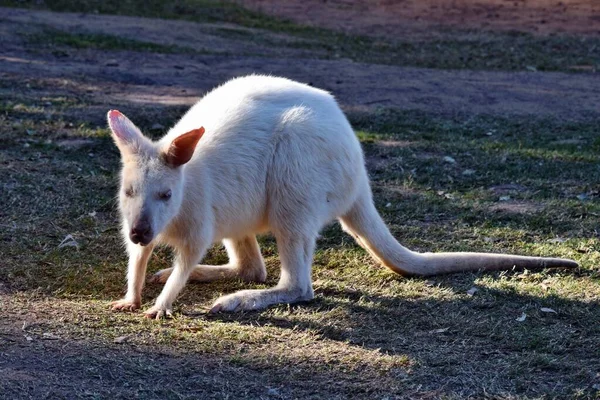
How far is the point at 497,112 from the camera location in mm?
7453

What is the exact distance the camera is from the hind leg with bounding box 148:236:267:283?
4.31 metres

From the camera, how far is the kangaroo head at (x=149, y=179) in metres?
3.53

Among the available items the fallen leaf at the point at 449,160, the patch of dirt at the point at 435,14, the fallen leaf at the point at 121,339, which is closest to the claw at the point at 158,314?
the fallen leaf at the point at 121,339

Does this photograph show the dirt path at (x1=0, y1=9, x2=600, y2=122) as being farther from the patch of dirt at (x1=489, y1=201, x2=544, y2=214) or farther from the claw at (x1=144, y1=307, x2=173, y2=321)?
the claw at (x1=144, y1=307, x2=173, y2=321)

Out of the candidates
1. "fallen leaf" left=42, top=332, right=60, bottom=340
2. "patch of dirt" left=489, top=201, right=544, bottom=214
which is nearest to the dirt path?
"patch of dirt" left=489, top=201, right=544, bottom=214

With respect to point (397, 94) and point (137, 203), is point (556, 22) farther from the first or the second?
point (137, 203)

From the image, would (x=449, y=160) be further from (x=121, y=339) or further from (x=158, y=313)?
(x=121, y=339)

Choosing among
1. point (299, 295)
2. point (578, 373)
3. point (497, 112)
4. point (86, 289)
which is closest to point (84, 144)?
point (86, 289)

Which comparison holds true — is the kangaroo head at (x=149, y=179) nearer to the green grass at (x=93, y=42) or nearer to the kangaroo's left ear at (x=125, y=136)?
the kangaroo's left ear at (x=125, y=136)

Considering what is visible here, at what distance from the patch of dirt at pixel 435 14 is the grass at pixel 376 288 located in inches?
261

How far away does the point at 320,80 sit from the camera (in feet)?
26.7

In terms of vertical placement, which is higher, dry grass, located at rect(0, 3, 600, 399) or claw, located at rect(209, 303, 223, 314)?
dry grass, located at rect(0, 3, 600, 399)

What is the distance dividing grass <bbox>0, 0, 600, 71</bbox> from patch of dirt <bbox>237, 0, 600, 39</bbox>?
1.98 ft

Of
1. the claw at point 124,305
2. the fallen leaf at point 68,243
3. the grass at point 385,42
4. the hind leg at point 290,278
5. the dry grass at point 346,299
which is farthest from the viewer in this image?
the grass at point 385,42
